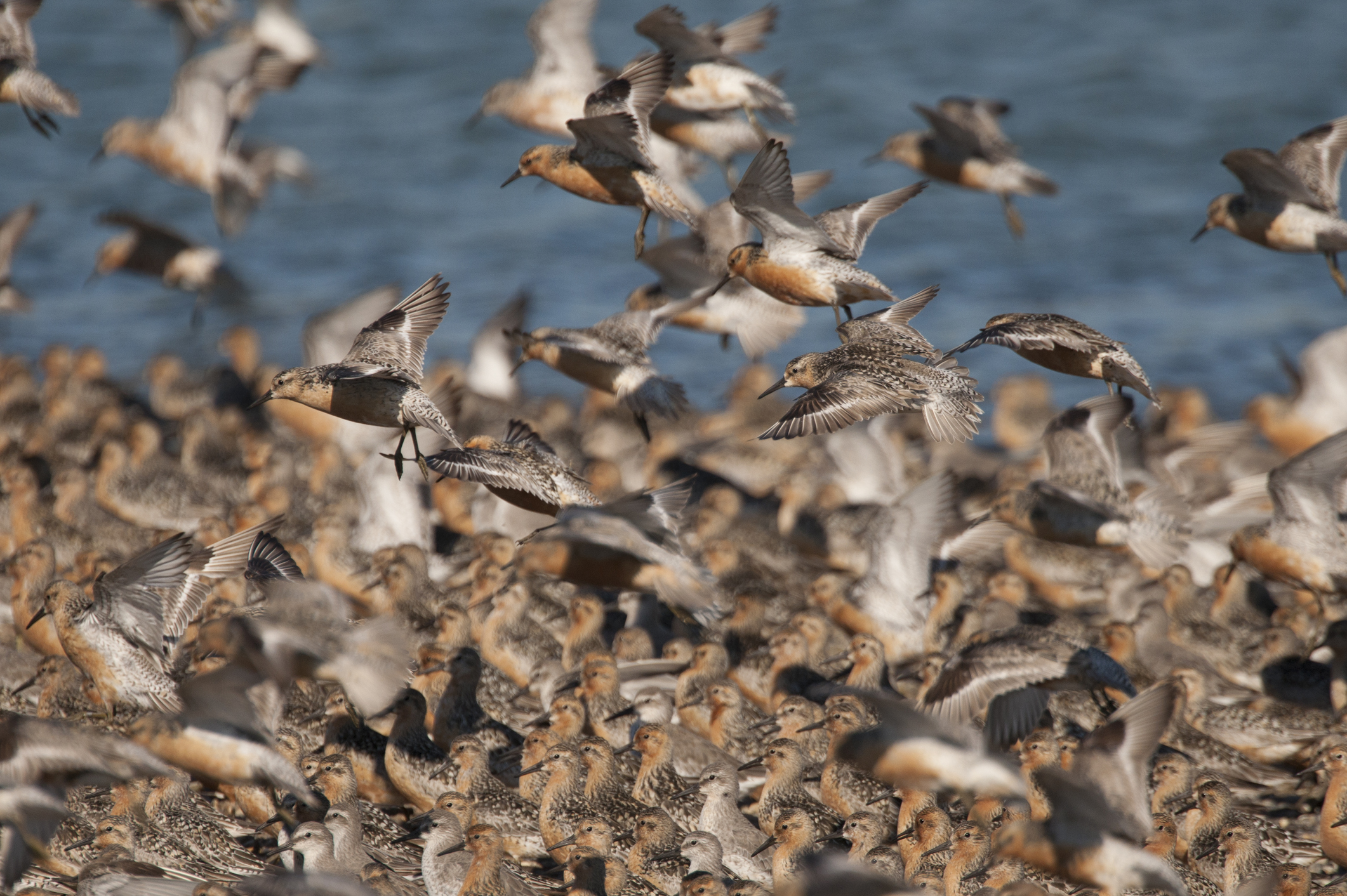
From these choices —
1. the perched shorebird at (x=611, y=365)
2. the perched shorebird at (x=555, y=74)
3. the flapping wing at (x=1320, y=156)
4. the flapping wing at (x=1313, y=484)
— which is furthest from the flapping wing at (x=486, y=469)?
the flapping wing at (x=1320, y=156)

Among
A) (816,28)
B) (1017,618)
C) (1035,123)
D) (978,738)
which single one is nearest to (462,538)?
(1017,618)

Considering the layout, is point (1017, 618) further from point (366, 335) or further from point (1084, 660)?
point (366, 335)

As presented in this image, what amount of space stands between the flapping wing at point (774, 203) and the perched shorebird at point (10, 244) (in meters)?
11.5

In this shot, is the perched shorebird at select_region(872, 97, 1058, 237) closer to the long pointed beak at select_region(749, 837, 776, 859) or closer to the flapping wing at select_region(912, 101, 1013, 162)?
the flapping wing at select_region(912, 101, 1013, 162)

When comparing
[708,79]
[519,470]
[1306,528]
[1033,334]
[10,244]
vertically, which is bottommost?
[10,244]

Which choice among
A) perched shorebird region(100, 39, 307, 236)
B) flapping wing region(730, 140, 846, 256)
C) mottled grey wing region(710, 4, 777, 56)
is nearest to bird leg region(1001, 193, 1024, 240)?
mottled grey wing region(710, 4, 777, 56)

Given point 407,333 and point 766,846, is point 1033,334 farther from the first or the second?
point 407,333

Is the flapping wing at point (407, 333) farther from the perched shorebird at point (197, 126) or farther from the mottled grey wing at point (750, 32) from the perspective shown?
the perched shorebird at point (197, 126)

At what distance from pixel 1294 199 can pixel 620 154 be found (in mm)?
4480

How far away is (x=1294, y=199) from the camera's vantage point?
32.9ft

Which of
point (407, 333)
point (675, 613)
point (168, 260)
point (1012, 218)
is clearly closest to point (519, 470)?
point (407, 333)

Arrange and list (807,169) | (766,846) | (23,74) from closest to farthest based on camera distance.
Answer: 1. (766,846)
2. (23,74)
3. (807,169)

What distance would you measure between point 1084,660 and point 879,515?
119 inches

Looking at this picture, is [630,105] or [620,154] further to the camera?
[620,154]
